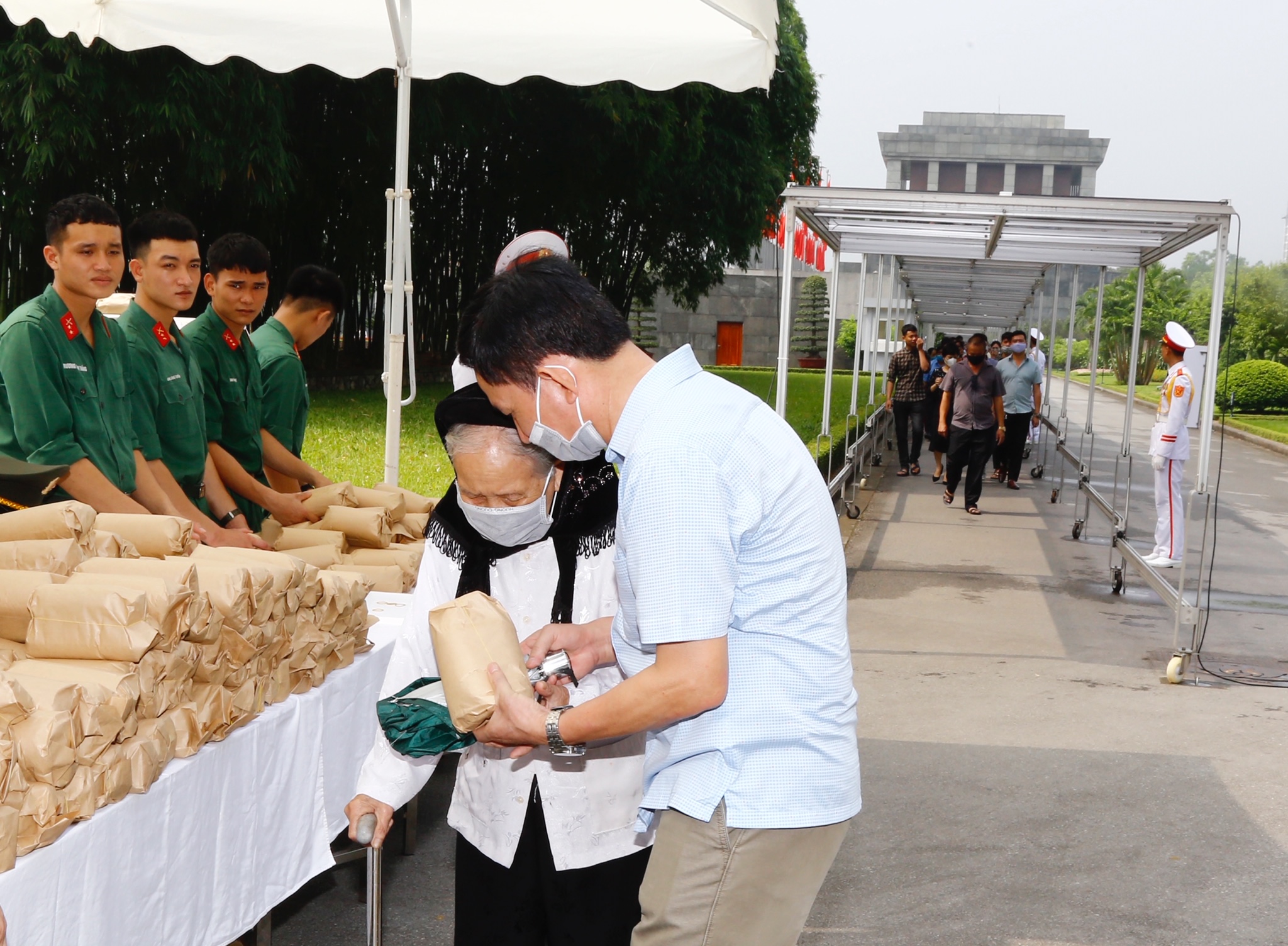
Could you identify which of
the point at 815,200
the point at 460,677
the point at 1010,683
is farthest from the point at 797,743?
the point at 815,200

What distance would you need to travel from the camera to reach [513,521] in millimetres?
2490

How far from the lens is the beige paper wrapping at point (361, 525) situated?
4395mm

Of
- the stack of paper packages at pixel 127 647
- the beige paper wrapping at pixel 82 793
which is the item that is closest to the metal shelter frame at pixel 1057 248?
the stack of paper packages at pixel 127 647

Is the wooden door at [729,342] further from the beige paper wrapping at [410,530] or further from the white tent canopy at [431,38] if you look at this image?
the beige paper wrapping at [410,530]

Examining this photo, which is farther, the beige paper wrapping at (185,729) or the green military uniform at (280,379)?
the green military uniform at (280,379)

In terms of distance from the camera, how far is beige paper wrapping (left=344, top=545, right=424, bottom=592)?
4262 millimetres

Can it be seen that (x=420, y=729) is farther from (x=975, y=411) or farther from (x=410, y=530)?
(x=975, y=411)

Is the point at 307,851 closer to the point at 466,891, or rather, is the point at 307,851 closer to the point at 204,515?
the point at 466,891

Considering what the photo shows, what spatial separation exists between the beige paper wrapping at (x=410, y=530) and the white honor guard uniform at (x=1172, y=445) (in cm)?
712

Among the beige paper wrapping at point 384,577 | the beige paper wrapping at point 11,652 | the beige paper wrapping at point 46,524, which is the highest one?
the beige paper wrapping at point 46,524

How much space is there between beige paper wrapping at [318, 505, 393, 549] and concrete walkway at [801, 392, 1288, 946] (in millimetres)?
1957

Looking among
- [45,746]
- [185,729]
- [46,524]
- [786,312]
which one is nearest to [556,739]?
[45,746]

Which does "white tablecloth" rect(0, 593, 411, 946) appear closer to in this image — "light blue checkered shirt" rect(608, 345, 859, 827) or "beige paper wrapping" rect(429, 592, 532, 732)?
"beige paper wrapping" rect(429, 592, 532, 732)

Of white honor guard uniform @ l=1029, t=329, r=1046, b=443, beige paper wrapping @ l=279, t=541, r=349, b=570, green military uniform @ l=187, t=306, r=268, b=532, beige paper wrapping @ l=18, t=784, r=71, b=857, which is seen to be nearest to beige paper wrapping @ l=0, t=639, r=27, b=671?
beige paper wrapping @ l=18, t=784, r=71, b=857
